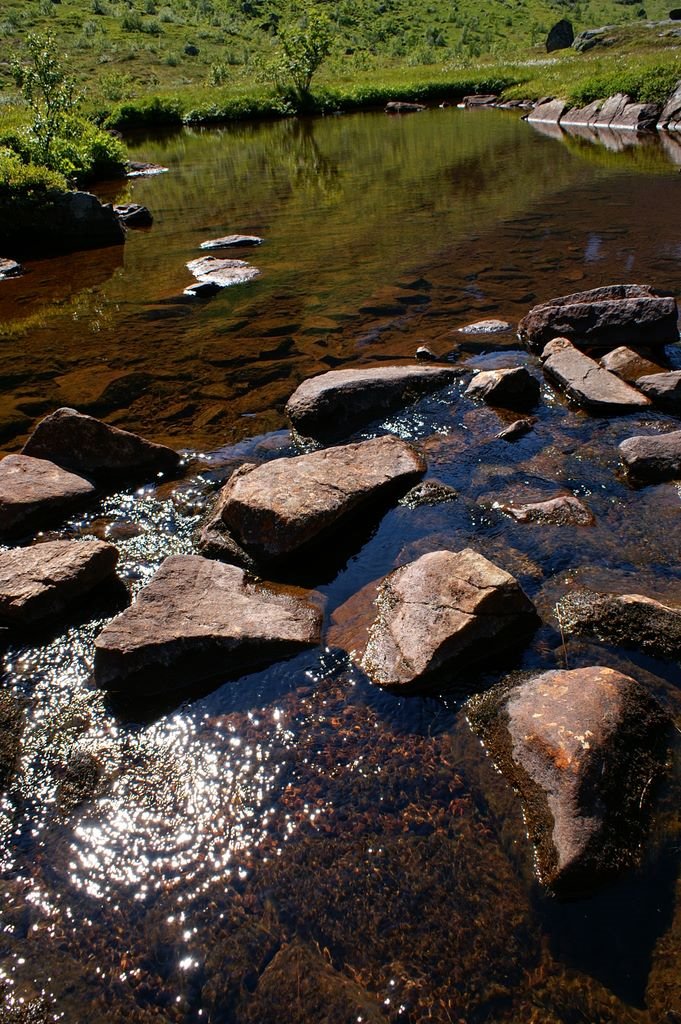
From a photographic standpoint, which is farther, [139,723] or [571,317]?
[571,317]

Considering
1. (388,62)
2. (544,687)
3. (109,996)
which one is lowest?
(109,996)

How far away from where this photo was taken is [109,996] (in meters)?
2.64

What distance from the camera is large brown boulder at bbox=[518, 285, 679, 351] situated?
7.82 metres

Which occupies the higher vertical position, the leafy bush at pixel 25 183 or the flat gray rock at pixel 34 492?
the leafy bush at pixel 25 183

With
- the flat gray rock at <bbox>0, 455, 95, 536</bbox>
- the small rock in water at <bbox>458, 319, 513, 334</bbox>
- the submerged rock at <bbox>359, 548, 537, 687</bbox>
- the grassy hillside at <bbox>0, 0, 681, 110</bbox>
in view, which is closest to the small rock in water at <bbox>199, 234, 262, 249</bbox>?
the small rock in water at <bbox>458, 319, 513, 334</bbox>

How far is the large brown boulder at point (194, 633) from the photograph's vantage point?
3959 millimetres

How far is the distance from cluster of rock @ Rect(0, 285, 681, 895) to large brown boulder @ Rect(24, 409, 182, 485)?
1cm

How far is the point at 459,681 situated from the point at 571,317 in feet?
19.2

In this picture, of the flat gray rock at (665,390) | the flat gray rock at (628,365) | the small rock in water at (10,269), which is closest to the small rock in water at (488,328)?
the flat gray rock at (628,365)

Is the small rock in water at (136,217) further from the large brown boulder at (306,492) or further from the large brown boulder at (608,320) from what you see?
the large brown boulder at (306,492)

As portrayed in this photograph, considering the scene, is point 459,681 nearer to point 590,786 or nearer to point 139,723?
point 590,786

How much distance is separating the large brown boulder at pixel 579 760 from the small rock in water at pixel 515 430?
3192mm

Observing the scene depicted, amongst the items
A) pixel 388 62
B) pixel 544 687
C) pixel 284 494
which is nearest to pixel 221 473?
pixel 284 494

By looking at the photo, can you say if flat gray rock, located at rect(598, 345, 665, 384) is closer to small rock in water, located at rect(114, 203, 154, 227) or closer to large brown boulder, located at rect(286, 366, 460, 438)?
large brown boulder, located at rect(286, 366, 460, 438)
